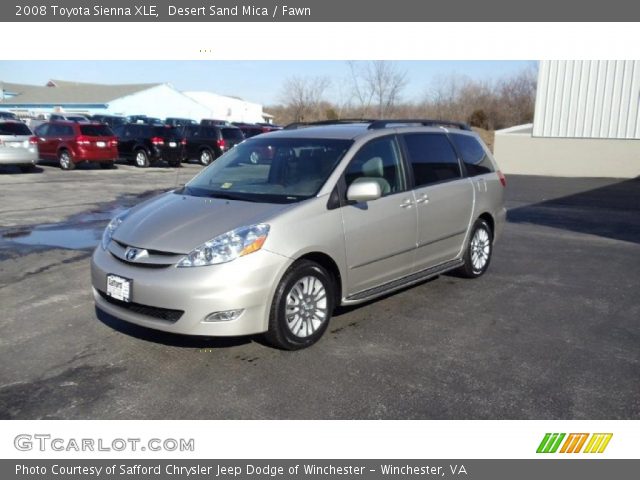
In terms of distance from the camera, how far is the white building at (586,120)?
878 inches

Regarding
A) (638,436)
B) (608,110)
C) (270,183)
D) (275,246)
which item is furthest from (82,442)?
(608,110)

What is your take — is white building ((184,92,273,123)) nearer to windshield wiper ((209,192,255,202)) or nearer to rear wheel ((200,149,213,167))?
rear wheel ((200,149,213,167))

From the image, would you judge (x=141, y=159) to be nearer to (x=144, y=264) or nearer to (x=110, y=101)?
(x=144, y=264)

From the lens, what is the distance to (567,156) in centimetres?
2386

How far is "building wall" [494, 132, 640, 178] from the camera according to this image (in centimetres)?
2275

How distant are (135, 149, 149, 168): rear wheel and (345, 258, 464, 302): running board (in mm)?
19786

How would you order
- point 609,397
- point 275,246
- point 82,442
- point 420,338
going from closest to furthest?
1. point 82,442
2. point 609,397
3. point 275,246
4. point 420,338

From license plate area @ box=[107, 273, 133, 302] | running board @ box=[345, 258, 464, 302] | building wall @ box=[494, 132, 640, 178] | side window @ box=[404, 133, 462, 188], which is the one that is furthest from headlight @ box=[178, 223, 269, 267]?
building wall @ box=[494, 132, 640, 178]

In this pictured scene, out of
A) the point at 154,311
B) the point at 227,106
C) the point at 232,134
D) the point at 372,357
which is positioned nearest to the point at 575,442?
the point at 372,357

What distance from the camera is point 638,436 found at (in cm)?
343

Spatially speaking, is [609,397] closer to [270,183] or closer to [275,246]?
[275,246]

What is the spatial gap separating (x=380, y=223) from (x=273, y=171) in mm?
1135

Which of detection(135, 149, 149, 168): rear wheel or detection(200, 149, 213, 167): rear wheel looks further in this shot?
detection(200, 149, 213, 167): rear wheel

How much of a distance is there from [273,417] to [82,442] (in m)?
1.13
